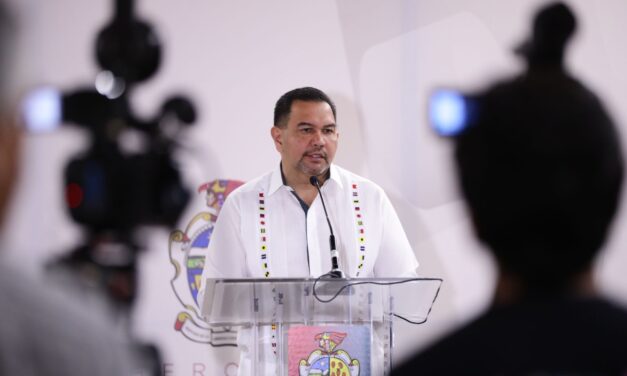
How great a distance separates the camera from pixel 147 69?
4.58 ft

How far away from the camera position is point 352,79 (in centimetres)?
515

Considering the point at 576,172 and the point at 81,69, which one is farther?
the point at 81,69

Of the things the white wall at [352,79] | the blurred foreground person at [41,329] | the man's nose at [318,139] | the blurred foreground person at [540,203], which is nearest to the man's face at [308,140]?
the man's nose at [318,139]

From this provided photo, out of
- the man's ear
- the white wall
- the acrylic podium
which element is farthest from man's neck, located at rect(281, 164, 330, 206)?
the acrylic podium

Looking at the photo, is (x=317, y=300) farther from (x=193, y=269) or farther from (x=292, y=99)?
(x=193, y=269)

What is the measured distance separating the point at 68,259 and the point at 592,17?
465 cm

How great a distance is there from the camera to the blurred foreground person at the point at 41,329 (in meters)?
Result: 0.76

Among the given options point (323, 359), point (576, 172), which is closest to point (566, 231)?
point (576, 172)

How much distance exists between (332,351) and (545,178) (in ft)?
7.87

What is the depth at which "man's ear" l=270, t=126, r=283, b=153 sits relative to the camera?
4629mm

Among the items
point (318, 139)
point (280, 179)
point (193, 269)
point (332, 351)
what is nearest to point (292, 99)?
point (318, 139)

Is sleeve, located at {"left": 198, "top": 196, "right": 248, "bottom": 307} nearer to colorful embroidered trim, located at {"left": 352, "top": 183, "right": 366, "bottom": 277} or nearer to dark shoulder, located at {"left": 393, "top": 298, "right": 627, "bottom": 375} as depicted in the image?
colorful embroidered trim, located at {"left": 352, "top": 183, "right": 366, "bottom": 277}

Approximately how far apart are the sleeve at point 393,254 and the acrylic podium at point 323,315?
0.46 m

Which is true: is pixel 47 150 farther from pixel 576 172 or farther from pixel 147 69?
pixel 576 172
